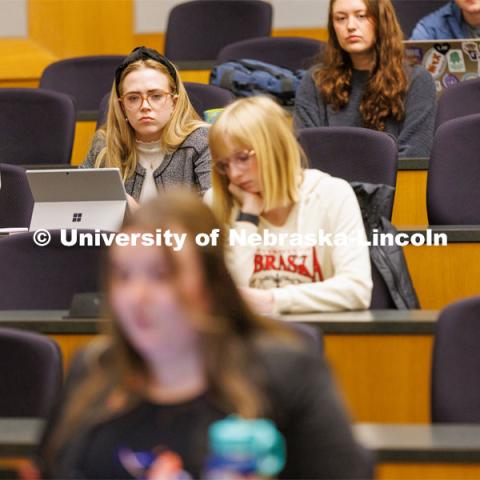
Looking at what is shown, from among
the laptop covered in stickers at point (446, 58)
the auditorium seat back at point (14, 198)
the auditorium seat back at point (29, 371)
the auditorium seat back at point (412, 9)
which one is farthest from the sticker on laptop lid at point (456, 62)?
the auditorium seat back at point (29, 371)

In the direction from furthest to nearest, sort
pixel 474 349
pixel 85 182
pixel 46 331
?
1. pixel 85 182
2. pixel 46 331
3. pixel 474 349

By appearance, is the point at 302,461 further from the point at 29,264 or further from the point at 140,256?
the point at 29,264

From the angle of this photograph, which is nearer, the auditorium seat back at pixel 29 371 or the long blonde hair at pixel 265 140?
the auditorium seat back at pixel 29 371

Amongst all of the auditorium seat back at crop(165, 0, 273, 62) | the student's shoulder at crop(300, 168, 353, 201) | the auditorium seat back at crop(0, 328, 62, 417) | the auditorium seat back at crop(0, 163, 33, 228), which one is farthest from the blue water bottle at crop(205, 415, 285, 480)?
the auditorium seat back at crop(165, 0, 273, 62)

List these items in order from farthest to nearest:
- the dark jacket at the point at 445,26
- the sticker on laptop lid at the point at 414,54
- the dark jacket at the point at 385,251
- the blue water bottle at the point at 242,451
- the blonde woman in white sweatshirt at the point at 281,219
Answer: the dark jacket at the point at 445,26
the sticker on laptop lid at the point at 414,54
the dark jacket at the point at 385,251
the blonde woman in white sweatshirt at the point at 281,219
the blue water bottle at the point at 242,451

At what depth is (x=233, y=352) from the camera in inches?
31.3

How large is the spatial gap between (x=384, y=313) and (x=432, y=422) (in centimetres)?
19

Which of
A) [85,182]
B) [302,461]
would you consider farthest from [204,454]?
[85,182]

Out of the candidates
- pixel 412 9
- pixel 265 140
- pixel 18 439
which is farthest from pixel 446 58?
pixel 18 439

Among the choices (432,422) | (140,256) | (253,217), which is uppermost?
(140,256)

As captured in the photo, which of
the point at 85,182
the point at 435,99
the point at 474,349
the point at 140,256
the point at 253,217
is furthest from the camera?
the point at 435,99

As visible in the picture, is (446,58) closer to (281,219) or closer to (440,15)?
(440,15)

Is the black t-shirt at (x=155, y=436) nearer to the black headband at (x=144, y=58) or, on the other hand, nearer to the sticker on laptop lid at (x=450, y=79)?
the black headband at (x=144, y=58)

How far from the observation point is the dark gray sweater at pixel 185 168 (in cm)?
192
